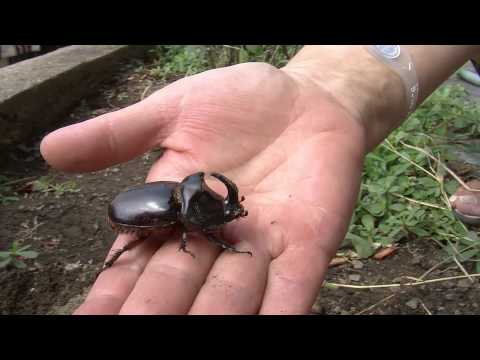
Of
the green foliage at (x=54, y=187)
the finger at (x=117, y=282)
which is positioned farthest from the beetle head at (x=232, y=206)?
the green foliage at (x=54, y=187)

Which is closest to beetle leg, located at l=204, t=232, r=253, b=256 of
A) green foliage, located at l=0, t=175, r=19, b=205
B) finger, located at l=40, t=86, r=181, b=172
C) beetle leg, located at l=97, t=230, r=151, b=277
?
beetle leg, located at l=97, t=230, r=151, b=277

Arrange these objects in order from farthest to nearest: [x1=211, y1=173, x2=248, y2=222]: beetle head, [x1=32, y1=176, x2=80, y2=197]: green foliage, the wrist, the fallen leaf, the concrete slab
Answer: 1. the concrete slab
2. [x1=32, y1=176, x2=80, y2=197]: green foliage
3. the fallen leaf
4. the wrist
5. [x1=211, y1=173, x2=248, y2=222]: beetle head

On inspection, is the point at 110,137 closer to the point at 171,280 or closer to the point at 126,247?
the point at 126,247

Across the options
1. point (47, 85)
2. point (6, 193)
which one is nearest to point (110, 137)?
point (6, 193)

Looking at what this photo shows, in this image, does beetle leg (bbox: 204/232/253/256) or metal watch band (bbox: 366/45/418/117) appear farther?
metal watch band (bbox: 366/45/418/117)

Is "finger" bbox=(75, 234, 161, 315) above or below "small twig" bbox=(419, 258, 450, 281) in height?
above

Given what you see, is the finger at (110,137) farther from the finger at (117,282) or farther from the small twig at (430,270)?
the small twig at (430,270)

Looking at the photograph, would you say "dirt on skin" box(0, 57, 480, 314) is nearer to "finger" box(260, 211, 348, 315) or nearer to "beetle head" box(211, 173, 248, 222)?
"finger" box(260, 211, 348, 315)
